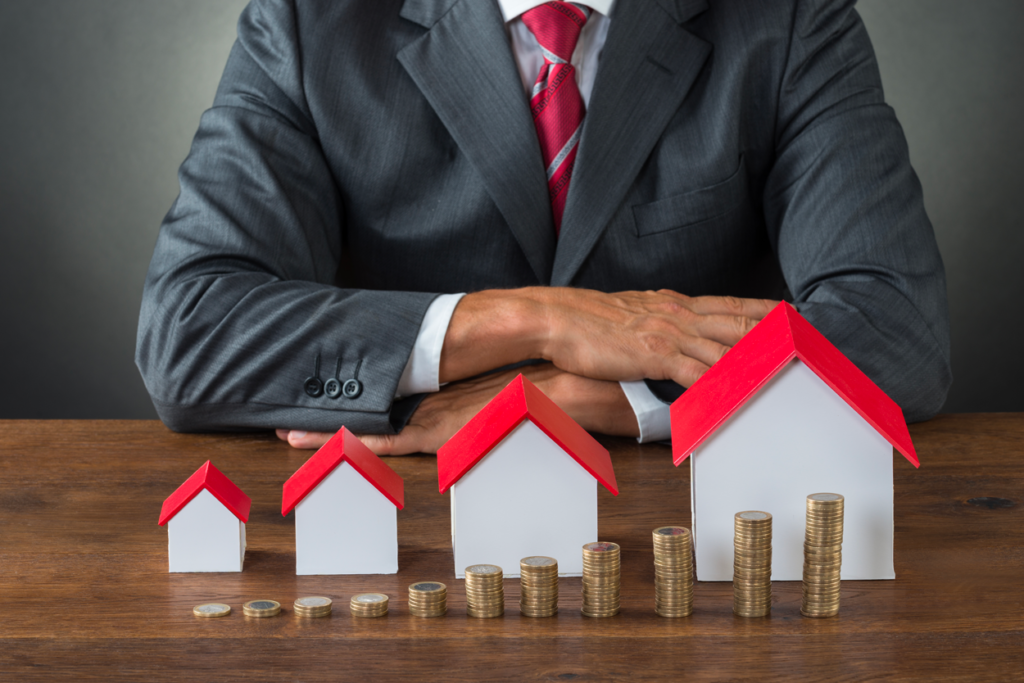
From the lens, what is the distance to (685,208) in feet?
4.50

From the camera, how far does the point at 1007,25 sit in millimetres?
3033

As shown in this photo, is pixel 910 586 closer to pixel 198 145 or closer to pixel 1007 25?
pixel 198 145

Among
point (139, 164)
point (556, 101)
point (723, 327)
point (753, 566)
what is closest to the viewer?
point (753, 566)

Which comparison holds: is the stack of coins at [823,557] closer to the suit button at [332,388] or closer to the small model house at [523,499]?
the small model house at [523,499]

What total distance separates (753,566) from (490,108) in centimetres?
93

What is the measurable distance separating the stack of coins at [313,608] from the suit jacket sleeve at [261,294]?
431 millimetres

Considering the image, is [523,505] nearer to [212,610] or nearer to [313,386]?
[212,610]

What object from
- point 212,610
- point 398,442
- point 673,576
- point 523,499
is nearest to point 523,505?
point 523,499

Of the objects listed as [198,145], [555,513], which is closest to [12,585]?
[555,513]

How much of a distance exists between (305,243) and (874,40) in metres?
2.52

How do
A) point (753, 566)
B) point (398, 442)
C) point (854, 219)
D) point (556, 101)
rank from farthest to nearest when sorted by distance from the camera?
point (556, 101) < point (854, 219) < point (398, 442) < point (753, 566)

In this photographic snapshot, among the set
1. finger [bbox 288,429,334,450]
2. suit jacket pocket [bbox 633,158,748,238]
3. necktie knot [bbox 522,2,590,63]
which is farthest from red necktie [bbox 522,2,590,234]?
finger [bbox 288,429,334,450]

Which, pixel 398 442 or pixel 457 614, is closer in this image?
pixel 457 614

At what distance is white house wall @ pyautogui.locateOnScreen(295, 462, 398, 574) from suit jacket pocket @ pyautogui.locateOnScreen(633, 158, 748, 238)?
0.82m
